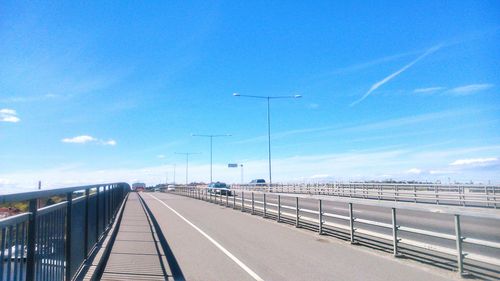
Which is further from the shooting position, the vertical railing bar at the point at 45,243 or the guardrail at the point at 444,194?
the guardrail at the point at 444,194

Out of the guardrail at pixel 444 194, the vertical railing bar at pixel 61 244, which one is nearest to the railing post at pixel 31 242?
the vertical railing bar at pixel 61 244

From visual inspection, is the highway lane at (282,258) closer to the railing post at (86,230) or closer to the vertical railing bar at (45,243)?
the railing post at (86,230)

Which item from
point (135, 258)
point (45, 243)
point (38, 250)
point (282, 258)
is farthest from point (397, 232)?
point (38, 250)

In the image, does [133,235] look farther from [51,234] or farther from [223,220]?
[51,234]

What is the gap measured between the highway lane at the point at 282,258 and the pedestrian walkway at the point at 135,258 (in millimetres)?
520

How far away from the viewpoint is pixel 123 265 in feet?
31.0

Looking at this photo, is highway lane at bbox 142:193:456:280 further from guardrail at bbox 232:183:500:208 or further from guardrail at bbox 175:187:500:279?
guardrail at bbox 232:183:500:208

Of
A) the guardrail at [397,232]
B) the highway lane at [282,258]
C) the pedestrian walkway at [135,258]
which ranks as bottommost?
the highway lane at [282,258]

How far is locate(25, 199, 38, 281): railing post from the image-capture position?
437 centimetres

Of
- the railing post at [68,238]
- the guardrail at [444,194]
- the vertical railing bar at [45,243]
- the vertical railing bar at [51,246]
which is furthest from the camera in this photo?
the guardrail at [444,194]

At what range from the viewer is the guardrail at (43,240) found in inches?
153

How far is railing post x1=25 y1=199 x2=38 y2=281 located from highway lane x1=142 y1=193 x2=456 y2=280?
448 cm

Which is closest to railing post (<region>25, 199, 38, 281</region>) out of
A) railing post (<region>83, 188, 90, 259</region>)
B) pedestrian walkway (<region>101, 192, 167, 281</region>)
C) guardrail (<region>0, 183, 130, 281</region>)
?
guardrail (<region>0, 183, 130, 281</region>)

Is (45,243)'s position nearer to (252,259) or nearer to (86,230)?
(86,230)
